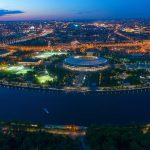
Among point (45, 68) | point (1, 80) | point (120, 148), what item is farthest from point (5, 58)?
point (120, 148)

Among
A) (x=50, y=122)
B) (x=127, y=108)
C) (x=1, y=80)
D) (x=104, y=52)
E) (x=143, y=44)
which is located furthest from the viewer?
(x=143, y=44)

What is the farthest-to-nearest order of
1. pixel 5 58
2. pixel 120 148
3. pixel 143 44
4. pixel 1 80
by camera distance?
pixel 143 44 → pixel 5 58 → pixel 1 80 → pixel 120 148

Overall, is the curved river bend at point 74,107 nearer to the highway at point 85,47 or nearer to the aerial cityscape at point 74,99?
the aerial cityscape at point 74,99

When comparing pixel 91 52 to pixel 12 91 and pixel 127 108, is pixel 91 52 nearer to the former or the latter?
pixel 12 91

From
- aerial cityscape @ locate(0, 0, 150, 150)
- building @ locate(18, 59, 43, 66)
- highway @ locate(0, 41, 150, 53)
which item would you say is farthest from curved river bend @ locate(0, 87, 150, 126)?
highway @ locate(0, 41, 150, 53)

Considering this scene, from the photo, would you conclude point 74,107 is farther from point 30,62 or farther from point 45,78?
point 30,62

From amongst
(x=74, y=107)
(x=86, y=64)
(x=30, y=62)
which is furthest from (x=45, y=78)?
(x=74, y=107)

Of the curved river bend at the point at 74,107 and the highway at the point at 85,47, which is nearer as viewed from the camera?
the curved river bend at the point at 74,107

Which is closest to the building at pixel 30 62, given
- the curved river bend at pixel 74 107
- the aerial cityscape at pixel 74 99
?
the aerial cityscape at pixel 74 99
